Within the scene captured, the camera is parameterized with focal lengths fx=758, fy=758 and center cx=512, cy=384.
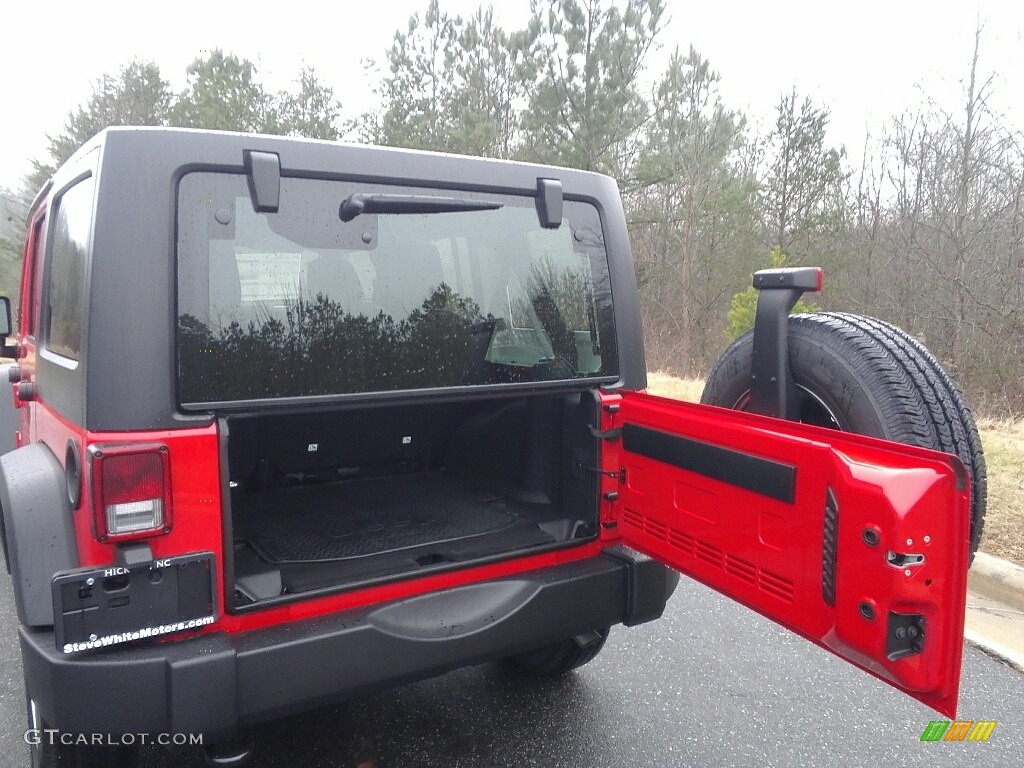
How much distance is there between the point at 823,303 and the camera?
18250 millimetres

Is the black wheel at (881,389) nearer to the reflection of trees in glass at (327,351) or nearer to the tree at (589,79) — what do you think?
the reflection of trees in glass at (327,351)

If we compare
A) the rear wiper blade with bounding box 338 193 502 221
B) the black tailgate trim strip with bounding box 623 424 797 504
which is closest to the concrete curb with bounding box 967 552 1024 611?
the black tailgate trim strip with bounding box 623 424 797 504

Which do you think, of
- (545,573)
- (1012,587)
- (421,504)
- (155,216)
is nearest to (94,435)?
(155,216)

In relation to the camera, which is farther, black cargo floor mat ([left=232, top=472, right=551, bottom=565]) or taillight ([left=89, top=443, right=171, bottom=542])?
black cargo floor mat ([left=232, top=472, right=551, bottom=565])

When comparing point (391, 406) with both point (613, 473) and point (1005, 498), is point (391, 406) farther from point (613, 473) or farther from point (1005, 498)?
point (1005, 498)

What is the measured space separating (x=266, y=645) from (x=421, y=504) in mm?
1301

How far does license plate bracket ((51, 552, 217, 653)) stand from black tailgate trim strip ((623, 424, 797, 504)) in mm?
1337

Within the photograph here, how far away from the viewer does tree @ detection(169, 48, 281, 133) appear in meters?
20.9

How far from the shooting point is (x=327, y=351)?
7.04 ft

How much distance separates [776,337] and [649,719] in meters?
1.51

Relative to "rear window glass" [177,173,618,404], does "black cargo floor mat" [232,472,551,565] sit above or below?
below

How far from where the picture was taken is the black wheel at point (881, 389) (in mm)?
2174

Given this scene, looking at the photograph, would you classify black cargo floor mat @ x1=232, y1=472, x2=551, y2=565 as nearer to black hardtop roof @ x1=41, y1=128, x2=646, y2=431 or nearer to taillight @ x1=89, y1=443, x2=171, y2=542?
taillight @ x1=89, y1=443, x2=171, y2=542

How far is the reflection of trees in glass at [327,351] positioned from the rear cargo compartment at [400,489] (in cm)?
15
